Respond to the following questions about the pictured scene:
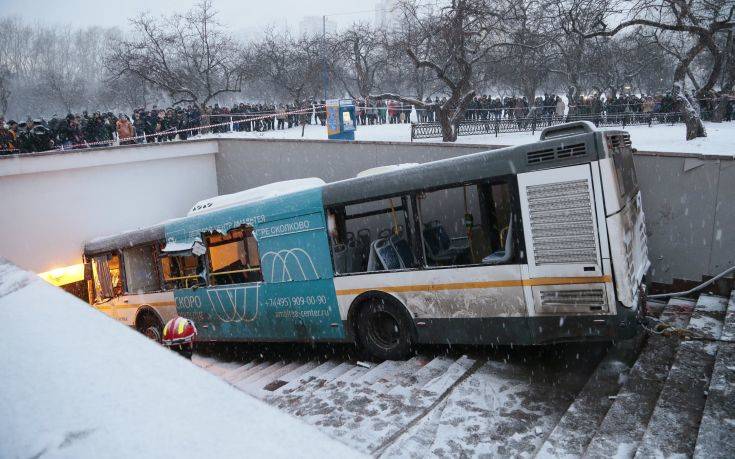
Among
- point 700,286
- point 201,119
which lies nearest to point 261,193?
point 700,286

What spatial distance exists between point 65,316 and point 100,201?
15.8m

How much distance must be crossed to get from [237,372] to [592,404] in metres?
6.06

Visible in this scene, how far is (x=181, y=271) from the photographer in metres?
11.0

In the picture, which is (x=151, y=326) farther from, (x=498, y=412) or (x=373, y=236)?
(x=498, y=412)

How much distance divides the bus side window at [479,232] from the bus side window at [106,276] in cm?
760

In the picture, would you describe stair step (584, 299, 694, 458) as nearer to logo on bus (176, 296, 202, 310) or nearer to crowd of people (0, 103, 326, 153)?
logo on bus (176, 296, 202, 310)

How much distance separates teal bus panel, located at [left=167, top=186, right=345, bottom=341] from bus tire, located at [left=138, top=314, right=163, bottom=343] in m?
1.71

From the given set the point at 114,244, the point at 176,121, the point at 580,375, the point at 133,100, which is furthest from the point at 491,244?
the point at 133,100

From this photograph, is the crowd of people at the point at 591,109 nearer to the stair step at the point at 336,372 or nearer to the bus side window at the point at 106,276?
the bus side window at the point at 106,276

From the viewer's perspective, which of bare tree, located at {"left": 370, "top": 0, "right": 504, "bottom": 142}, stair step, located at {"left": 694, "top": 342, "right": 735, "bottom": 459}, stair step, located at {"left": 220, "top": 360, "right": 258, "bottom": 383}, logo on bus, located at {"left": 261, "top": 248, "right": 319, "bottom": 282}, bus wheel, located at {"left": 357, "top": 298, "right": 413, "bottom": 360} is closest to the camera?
stair step, located at {"left": 694, "top": 342, "right": 735, "bottom": 459}

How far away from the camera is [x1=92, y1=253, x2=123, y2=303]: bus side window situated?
12375 millimetres

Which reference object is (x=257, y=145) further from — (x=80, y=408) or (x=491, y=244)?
(x=80, y=408)

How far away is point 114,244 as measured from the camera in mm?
12164

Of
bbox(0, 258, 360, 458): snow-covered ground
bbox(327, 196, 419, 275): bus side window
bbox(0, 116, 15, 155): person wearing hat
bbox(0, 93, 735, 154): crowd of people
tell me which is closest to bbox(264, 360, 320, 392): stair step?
→ bbox(327, 196, 419, 275): bus side window
